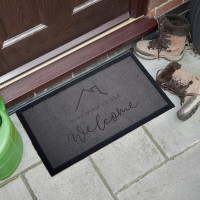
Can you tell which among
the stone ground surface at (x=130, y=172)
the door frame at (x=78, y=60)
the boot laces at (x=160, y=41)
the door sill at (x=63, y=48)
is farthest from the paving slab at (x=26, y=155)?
the boot laces at (x=160, y=41)

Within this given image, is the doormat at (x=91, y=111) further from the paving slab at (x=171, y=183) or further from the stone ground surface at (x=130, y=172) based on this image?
the paving slab at (x=171, y=183)

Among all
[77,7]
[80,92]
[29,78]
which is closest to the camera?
[77,7]

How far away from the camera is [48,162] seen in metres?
2.28

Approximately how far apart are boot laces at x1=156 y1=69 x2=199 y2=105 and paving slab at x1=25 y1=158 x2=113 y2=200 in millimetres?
841

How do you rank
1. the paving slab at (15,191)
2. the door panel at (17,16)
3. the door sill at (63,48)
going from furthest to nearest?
the door sill at (63,48), the paving slab at (15,191), the door panel at (17,16)

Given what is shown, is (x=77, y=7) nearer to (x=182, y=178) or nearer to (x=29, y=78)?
(x=29, y=78)

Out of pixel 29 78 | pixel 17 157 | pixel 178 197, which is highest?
pixel 29 78

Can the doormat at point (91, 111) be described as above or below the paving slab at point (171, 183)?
above

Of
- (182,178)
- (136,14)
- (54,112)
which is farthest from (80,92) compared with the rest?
(182,178)

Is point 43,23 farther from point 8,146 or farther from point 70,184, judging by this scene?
point 70,184

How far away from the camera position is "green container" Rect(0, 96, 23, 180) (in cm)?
194

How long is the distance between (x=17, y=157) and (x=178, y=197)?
3.76 feet

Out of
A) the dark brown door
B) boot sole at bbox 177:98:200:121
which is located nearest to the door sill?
the dark brown door

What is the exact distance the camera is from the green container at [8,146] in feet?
6.36
